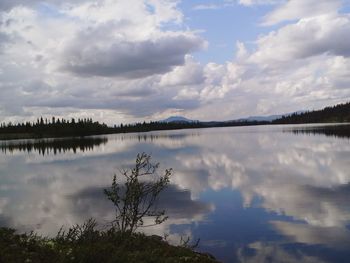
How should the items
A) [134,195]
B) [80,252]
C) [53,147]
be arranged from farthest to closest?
[53,147]
[134,195]
[80,252]

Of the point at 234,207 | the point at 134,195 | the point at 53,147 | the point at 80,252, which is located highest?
the point at 134,195

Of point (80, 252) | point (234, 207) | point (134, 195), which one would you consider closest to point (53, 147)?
point (234, 207)

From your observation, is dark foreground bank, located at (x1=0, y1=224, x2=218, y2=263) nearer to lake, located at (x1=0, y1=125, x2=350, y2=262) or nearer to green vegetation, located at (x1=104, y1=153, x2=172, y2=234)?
green vegetation, located at (x1=104, y1=153, x2=172, y2=234)

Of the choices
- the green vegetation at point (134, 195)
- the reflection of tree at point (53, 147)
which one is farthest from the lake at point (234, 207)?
the reflection of tree at point (53, 147)

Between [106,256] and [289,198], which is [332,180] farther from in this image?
[106,256]

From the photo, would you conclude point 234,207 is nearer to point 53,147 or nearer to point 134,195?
point 134,195

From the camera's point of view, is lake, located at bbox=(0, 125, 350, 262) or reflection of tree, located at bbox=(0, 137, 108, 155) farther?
reflection of tree, located at bbox=(0, 137, 108, 155)

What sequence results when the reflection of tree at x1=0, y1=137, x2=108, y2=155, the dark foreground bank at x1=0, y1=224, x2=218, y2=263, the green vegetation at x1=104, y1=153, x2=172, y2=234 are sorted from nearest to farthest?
the dark foreground bank at x1=0, y1=224, x2=218, y2=263, the green vegetation at x1=104, y1=153, x2=172, y2=234, the reflection of tree at x1=0, y1=137, x2=108, y2=155

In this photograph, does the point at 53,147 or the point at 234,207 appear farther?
the point at 53,147

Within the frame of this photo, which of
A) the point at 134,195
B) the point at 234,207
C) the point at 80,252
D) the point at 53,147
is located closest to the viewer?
the point at 80,252

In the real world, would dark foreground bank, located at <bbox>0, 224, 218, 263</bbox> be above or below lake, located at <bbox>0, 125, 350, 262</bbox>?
Result: above

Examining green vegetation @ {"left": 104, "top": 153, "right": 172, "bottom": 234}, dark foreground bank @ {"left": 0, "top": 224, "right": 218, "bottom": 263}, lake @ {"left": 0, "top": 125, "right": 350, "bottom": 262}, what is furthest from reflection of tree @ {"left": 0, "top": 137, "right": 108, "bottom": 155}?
dark foreground bank @ {"left": 0, "top": 224, "right": 218, "bottom": 263}

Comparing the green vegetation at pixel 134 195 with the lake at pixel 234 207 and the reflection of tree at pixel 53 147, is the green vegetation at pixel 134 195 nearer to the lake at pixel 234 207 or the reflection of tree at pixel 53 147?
the lake at pixel 234 207

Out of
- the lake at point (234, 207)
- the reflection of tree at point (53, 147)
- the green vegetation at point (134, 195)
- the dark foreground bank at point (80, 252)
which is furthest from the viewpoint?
the reflection of tree at point (53, 147)
